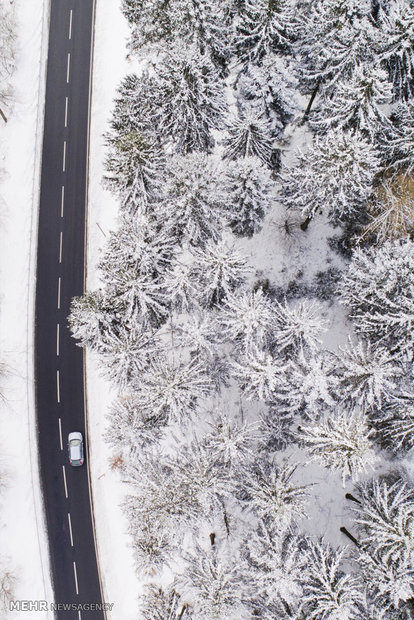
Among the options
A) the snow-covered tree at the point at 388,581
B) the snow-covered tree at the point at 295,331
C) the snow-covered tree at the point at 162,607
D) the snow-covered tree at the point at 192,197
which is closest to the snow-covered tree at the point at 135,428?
the snow-covered tree at the point at 295,331

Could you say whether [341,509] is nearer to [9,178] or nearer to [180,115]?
[180,115]

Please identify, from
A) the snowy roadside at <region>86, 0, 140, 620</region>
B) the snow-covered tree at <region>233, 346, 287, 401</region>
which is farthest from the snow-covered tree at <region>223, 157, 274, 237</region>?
the snowy roadside at <region>86, 0, 140, 620</region>

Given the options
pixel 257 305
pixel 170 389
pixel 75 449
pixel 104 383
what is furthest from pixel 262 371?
pixel 75 449

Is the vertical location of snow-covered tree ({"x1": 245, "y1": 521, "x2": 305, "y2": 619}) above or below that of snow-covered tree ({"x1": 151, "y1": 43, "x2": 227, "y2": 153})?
below

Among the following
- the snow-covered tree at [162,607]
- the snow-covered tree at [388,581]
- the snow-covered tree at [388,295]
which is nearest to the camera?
the snow-covered tree at [388,581]

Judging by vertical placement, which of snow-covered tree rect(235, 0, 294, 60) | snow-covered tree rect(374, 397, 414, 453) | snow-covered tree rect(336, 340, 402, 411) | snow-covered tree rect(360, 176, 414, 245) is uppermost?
snow-covered tree rect(235, 0, 294, 60)

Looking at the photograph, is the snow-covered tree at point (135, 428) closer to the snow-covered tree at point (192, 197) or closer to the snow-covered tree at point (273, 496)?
the snow-covered tree at point (273, 496)

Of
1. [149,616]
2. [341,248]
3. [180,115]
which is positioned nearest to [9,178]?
[180,115]

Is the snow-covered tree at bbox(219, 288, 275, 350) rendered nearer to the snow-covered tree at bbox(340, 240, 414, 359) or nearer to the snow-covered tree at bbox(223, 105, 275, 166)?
the snow-covered tree at bbox(340, 240, 414, 359)
